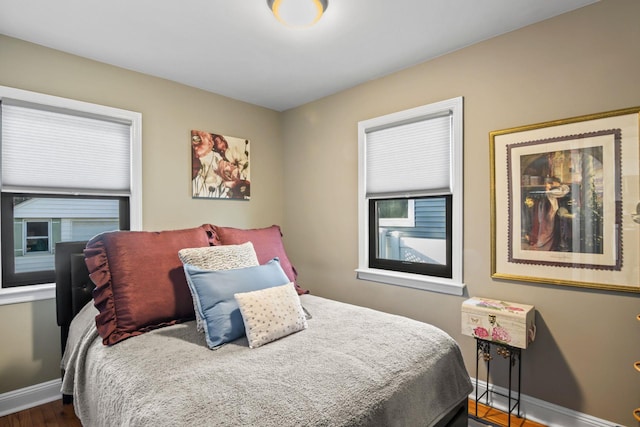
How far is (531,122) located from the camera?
2.11 meters

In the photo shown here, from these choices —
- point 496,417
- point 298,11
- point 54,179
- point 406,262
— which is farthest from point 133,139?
point 496,417

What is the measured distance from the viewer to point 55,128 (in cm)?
236

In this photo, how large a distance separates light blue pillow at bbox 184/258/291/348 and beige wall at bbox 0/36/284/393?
1.31m

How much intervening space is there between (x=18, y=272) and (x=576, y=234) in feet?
11.8

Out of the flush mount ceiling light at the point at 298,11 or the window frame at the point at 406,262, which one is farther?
the window frame at the point at 406,262

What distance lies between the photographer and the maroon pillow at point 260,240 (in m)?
2.38

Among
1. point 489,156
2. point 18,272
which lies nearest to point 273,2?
point 489,156

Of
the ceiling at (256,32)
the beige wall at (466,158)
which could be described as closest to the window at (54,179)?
the beige wall at (466,158)

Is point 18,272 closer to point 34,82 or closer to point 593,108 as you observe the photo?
point 34,82

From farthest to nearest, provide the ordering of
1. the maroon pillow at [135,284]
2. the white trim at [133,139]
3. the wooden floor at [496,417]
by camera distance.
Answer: the white trim at [133,139] → the wooden floor at [496,417] → the maroon pillow at [135,284]

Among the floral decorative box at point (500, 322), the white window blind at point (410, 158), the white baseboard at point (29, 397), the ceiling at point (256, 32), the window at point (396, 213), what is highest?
the ceiling at point (256, 32)

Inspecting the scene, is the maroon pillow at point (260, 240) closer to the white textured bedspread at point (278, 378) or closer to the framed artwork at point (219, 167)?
the white textured bedspread at point (278, 378)

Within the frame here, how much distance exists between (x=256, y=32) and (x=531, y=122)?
1838 mm

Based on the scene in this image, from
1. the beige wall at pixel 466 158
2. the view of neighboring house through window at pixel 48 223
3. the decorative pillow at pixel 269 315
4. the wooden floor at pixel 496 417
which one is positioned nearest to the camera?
the decorative pillow at pixel 269 315
